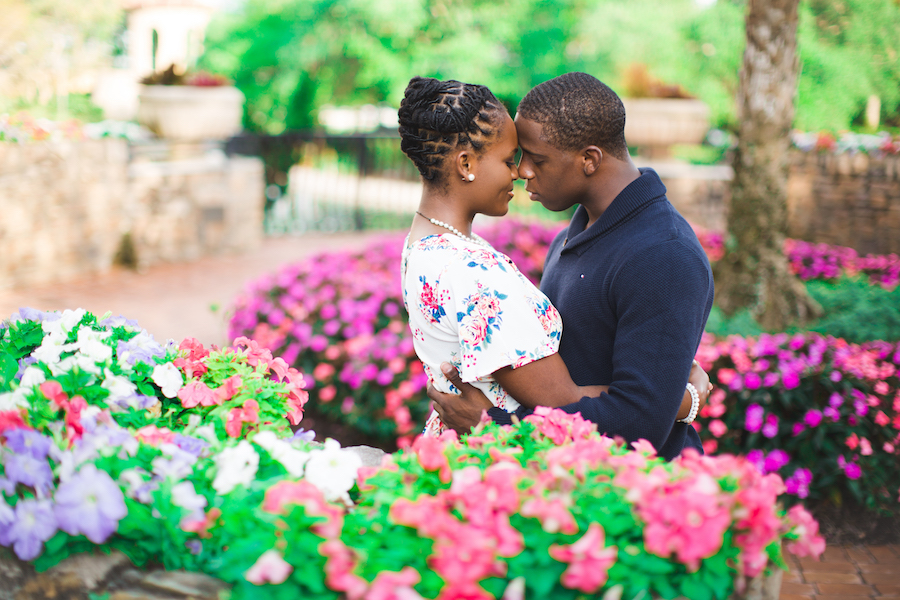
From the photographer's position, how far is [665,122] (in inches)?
436

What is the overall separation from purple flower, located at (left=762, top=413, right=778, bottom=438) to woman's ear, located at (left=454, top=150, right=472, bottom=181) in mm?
2720

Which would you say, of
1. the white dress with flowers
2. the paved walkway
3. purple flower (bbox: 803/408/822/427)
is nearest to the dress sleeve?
the white dress with flowers

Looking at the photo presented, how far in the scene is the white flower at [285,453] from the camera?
4.47 feet

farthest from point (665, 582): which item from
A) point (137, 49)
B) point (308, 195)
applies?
point (137, 49)

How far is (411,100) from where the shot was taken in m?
1.86

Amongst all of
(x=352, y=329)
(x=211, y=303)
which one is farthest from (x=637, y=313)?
(x=211, y=303)

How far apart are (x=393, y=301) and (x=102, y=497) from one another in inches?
152

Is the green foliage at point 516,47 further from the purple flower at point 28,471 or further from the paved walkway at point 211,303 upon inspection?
the purple flower at point 28,471

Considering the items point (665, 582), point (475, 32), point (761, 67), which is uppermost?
point (475, 32)

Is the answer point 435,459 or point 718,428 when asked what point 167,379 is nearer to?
point 435,459

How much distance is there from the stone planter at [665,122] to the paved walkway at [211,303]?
4.87 m

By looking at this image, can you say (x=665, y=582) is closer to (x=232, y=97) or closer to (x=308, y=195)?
(x=232, y=97)

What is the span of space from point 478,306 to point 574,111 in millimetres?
613

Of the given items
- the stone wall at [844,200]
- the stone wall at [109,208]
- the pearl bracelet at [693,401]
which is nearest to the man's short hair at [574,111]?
the pearl bracelet at [693,401]
